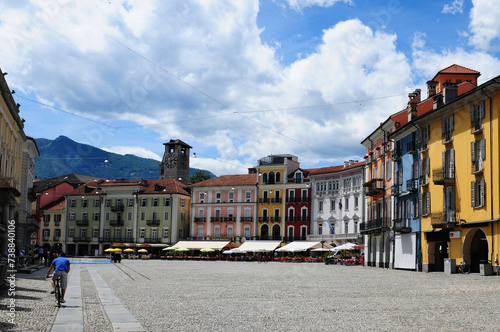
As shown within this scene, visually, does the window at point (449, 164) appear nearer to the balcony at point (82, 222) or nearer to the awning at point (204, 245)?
the awning at point (204, 245)

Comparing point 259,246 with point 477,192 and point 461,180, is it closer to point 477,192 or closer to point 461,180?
point 461,180

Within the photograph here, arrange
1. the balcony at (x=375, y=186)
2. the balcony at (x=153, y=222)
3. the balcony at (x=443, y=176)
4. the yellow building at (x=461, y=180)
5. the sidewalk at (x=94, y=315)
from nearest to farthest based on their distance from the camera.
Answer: the sidewalk at (x=94, y=315)
the yellow building at (x=461, y=180)
the balcony at (x=443, y=176)
the balcony at (x=375, y=186)
the balcony at (x=153, y=222)

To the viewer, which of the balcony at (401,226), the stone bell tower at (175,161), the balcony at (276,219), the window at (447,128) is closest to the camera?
the window at (447,128)

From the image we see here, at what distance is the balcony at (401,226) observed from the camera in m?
46.8

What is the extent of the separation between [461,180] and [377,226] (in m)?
17.4

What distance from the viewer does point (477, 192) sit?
36.3m

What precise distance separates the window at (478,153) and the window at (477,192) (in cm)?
75

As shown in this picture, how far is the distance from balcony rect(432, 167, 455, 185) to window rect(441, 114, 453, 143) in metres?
2.07

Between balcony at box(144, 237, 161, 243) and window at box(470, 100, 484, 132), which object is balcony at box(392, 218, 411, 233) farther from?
balcony at box(144, 237, 161, 243)

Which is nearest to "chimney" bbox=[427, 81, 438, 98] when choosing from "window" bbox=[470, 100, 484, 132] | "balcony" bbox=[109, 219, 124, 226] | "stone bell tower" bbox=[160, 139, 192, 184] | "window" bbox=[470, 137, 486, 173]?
"window" bbox=[470, 100, 484, 132]

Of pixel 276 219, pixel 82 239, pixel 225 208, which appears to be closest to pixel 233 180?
pixel 225 208

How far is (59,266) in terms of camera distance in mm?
16938

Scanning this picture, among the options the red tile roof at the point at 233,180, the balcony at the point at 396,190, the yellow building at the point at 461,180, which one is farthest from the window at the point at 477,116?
the red tile roof at the point at 233,180

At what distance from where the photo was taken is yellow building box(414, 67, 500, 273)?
34.6 meters
